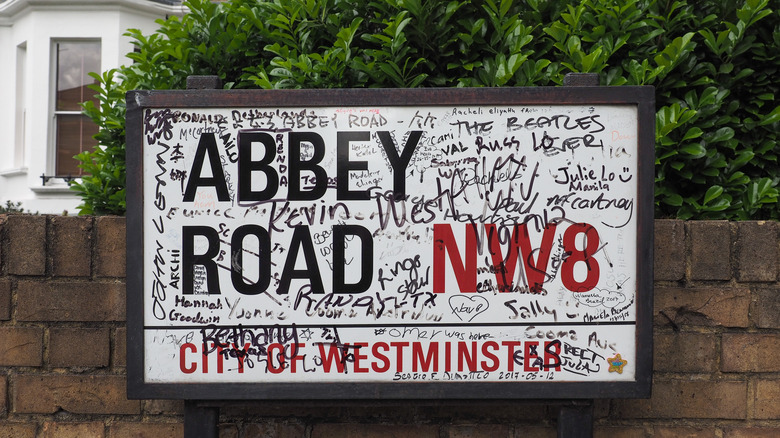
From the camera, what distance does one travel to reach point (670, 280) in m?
2.83

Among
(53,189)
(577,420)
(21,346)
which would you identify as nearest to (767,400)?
(577,420)

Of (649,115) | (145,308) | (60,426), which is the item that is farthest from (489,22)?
(60,426)

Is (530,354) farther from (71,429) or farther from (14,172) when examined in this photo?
(14,172)

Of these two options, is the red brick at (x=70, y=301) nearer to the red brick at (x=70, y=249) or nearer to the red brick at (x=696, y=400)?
the red brick at (x=70, y=249)

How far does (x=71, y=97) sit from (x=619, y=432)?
9.48 metres

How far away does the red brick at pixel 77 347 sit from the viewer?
2.79m

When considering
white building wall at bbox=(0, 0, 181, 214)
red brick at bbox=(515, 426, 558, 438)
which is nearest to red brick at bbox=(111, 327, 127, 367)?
red brick at bbox=(515, 426, 558, 438)

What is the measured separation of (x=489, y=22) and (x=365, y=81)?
2.04 feet

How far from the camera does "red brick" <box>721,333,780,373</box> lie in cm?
282

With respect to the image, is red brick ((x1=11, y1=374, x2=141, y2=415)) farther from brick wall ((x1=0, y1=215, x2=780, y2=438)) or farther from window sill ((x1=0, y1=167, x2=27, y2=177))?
window sill ((x1=0, y1=167, x2=27, y2=177))

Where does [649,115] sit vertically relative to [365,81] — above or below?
below

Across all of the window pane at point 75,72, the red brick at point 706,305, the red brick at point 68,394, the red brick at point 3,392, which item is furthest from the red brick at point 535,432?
the window pane at point 75,72

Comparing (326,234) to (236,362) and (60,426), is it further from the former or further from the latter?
(60,426)

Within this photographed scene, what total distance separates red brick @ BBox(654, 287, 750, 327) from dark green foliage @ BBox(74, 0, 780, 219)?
14.1 inches
